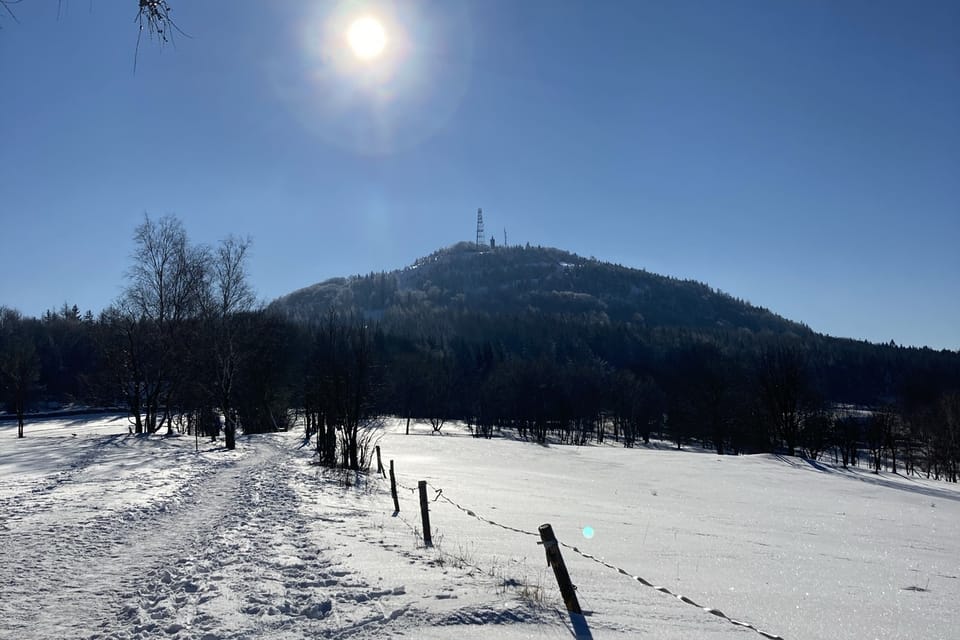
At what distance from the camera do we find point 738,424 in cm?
6562

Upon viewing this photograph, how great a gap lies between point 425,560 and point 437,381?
7703cm

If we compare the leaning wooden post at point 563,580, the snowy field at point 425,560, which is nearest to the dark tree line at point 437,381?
the snowy field at point 425,560

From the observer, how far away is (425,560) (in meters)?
7.69

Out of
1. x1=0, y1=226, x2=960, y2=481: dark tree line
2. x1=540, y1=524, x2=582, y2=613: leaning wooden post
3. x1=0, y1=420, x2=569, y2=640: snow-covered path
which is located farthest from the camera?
x1=0, y1=226, x2=960, y2=481: dark tree line

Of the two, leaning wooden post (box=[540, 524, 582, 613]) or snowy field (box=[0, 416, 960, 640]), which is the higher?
leaning wooden post (box=[540, 524, 582, 613])

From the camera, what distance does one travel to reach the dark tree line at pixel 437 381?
99.3ft

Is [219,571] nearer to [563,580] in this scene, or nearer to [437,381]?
[563,580]

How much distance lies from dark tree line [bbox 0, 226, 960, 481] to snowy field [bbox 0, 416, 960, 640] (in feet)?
29.5

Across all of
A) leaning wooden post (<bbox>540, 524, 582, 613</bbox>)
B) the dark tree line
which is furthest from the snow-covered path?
the dark tree line

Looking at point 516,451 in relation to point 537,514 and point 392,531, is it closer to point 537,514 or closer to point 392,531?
point 537,514

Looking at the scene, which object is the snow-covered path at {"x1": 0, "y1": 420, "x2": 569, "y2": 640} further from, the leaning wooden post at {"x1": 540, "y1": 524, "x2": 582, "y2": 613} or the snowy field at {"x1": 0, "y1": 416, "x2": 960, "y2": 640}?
the leaning wooden post at {"x1": 540, "y1": 524, "x2": 582, "y2": 613}

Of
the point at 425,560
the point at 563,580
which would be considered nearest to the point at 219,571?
the point at 425,560

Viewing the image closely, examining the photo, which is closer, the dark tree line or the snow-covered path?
the snow-covered path

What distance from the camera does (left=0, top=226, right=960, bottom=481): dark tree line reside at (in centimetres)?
3028
